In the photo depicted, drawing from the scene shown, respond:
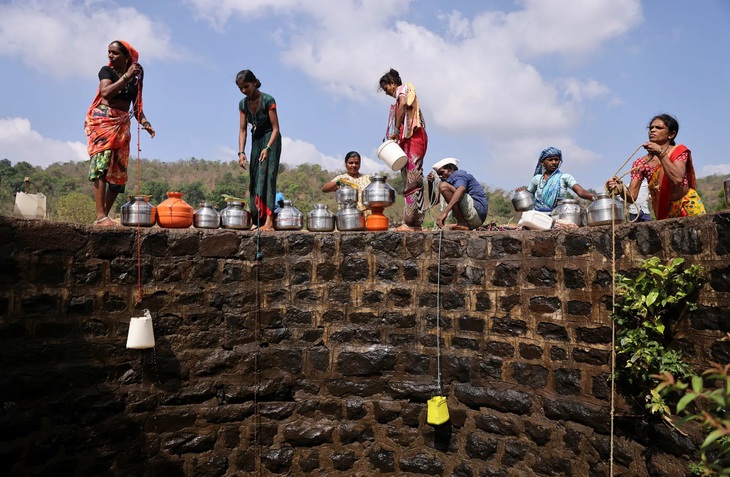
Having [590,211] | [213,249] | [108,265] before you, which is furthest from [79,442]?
[590,211]

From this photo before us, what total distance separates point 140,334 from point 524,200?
3.52 metres

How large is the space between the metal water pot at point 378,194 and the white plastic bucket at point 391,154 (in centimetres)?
28

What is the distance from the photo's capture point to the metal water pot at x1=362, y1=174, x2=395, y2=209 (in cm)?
489

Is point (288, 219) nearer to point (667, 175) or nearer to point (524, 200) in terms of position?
point (524, 200)

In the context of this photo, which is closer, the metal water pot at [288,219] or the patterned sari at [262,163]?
the metal water pot at [288,219]

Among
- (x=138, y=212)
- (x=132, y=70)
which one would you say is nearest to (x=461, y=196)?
(x=138, y=212)

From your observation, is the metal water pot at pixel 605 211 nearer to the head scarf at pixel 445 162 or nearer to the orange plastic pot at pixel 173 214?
the head scarf at pixel 445 162

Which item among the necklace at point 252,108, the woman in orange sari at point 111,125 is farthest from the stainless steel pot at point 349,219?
the woman in orange sari at point 111,125

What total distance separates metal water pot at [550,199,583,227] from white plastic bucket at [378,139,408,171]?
57.8 inches

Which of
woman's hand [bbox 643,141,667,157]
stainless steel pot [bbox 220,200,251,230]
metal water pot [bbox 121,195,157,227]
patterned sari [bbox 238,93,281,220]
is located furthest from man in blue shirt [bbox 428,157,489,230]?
metal water pot [bbox 121,195,157,227]

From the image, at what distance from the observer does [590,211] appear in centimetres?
403

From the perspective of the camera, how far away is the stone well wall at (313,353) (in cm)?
391

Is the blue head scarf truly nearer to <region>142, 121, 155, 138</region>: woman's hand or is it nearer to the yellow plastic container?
the yellow plastic container

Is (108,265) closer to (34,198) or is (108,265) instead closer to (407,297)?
(34,198)
